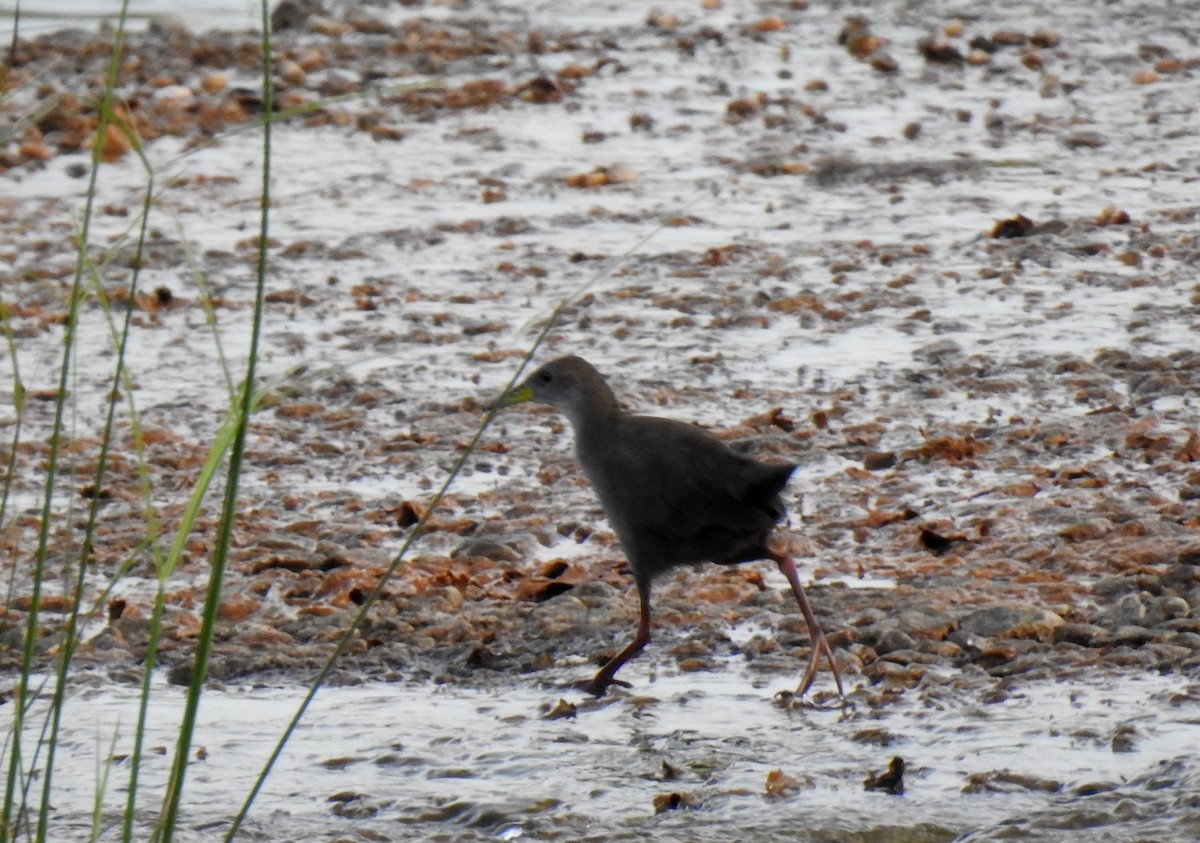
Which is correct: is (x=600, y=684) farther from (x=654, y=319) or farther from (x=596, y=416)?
(x=654, y=319)

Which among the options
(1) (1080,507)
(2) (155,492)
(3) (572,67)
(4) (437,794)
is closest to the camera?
(4) (437,794)

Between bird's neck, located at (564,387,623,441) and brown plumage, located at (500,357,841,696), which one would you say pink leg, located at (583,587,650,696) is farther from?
bird's neck, located at (564,387,623,441)

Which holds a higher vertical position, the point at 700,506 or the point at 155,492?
the point at 700,506

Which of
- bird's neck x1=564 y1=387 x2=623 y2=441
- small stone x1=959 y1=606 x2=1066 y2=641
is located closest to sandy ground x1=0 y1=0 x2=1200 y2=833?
Result: small stone x1=959 y1=606 x2=1066 y2=641

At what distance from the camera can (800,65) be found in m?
11.4

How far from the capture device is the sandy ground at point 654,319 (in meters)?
4.79

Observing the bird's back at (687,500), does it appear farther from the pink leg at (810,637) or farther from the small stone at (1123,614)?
the small stone at (1123,614)

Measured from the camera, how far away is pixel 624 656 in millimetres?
4461

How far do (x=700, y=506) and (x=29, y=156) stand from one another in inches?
254

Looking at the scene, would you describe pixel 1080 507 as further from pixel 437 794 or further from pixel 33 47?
pixel 33 47

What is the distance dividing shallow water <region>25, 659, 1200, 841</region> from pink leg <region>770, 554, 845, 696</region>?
0.23 ft

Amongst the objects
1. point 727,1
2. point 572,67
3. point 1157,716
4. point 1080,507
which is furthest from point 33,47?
point 1157,716

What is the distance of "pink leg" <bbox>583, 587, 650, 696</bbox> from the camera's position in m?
4.42

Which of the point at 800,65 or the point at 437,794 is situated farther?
the point at 800,65
